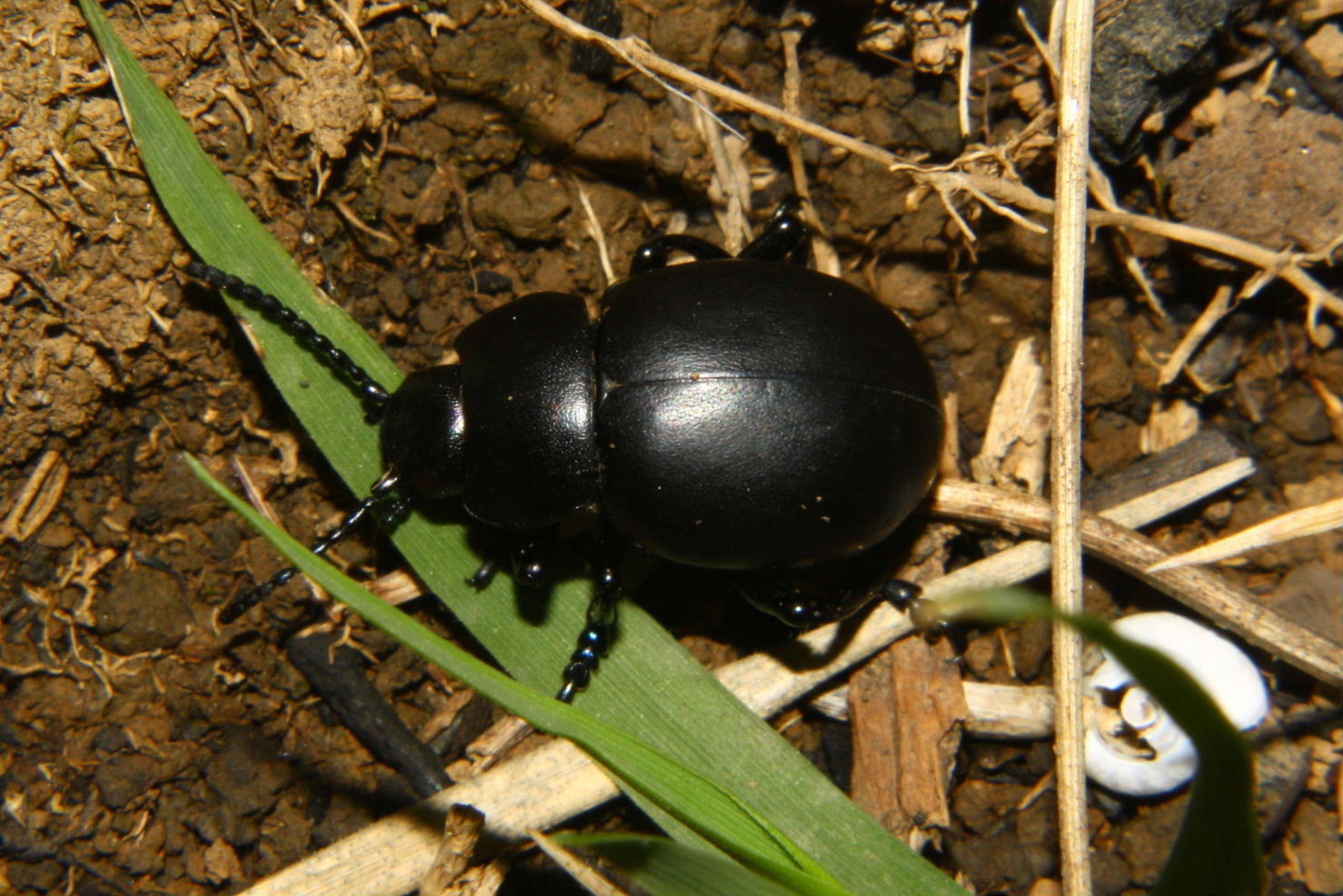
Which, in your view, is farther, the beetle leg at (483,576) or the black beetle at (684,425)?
the beetle leg at (483,576)

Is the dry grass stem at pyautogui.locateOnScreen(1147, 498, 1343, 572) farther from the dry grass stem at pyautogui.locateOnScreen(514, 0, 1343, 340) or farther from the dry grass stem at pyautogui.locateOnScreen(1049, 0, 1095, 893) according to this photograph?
the dry grass stem at pyautogui.locateOnScreen(514, 0, 1343, 340)

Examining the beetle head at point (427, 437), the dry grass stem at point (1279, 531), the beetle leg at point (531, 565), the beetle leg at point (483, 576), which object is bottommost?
the beetle leg at point (483, 576)

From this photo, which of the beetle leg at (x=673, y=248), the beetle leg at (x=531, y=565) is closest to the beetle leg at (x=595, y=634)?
the beetle leg at (x=531, y=565)

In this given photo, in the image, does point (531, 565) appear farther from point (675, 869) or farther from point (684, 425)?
point (675, 869)

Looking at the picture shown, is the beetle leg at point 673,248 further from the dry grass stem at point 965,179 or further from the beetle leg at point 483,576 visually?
the beetle leg at point 483,576

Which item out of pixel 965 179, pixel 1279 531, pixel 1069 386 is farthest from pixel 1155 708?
pixel 965 179

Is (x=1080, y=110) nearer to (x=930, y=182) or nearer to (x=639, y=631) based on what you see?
(x=930, y=182)

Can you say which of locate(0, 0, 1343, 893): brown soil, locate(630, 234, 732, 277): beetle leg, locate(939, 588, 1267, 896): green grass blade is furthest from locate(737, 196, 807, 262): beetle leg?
locate(939, 588, 1267, 896): green grass blade
